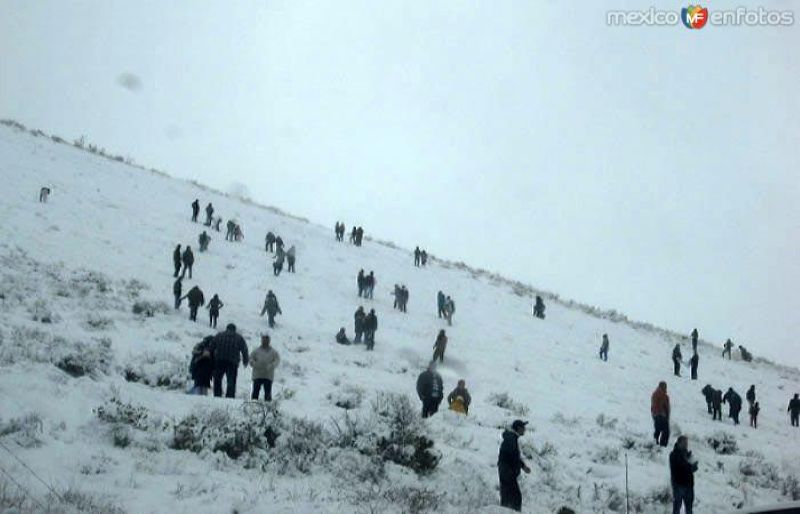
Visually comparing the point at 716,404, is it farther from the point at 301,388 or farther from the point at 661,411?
the point at 301,388

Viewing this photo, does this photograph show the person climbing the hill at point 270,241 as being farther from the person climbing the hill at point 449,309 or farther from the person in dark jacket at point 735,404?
the person in dark jacket at point 735,404

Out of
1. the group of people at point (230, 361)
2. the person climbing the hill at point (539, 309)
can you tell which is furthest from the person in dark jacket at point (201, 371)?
the person climbing the hill at point (539, 309)

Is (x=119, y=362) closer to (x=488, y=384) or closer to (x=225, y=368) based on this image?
(x=225, y=368)

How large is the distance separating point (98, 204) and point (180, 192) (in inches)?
463

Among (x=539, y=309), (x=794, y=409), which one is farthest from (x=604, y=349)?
(x=539, y=309)

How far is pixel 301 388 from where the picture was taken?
53.1 ft

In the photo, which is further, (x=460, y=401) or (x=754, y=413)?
(x=754, y=413)

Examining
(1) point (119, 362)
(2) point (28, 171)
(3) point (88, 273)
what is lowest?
(1) point (119, 362)

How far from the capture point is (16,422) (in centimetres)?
892

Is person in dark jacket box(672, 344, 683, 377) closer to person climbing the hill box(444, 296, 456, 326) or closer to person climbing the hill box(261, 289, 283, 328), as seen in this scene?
person climbing the hill box(444, 296, 456, 326)

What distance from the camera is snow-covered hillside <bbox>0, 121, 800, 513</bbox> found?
8.92m

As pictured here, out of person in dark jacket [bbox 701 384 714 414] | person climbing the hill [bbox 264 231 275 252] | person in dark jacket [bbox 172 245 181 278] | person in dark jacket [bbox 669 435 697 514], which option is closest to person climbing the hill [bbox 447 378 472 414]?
person in dark jacket [bbox 669 435 697 514]

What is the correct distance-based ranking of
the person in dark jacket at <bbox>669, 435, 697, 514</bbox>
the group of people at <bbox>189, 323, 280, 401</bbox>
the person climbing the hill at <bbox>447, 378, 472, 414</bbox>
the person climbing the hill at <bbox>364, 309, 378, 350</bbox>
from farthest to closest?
the person climbing the hill at <bbox>364, 309, 378, 350</bbox> < the person climbing the hill at <bbox>447, 378, 472, 414</bbox> < the group of people at <bbox>189, 323, 280, 401</bbox> < the person in dark jacket at <bbox>669, 435, 697, 514</bbox>

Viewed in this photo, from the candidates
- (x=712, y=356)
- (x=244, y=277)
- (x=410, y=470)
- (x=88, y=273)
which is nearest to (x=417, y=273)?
(x=244, y=277)
